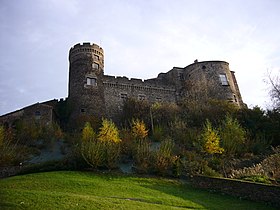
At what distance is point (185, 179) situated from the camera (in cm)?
1823

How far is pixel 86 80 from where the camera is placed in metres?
33.7

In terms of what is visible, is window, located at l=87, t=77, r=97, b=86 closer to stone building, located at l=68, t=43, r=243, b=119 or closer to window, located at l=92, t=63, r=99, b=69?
stone building, located at l=68, t=43, r=243, b=119

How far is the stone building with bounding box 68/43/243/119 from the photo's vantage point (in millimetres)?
32875

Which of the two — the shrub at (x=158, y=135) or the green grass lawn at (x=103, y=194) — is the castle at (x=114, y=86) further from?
the green grass lawn at (x=103, y=194)

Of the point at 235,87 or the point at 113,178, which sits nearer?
the point at 113,178

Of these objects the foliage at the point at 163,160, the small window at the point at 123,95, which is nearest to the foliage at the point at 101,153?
the foliage at the point at 163,160

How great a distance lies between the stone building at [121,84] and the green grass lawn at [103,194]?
16254 mm

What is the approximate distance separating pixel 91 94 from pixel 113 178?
17.4 meters

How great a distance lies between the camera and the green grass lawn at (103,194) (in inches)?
417

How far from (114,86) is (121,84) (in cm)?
93

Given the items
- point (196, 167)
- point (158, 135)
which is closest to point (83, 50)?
point (158, 135)

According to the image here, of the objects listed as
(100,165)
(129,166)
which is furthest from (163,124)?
(100,165)

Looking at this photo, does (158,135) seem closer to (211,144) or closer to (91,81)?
(211,144)

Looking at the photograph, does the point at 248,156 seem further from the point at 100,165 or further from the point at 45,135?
the point at 45,135
